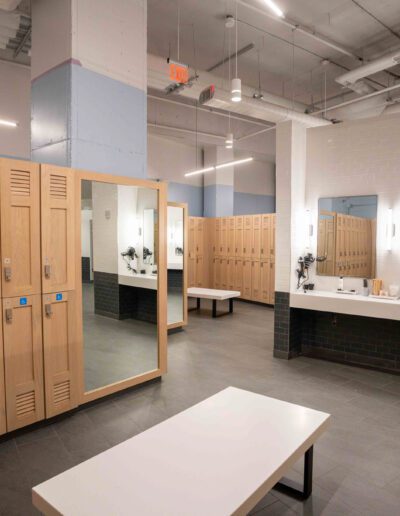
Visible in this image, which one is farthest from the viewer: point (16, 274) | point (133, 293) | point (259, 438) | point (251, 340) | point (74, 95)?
point (251, 340)

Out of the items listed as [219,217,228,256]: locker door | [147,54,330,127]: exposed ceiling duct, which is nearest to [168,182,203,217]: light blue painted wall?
[219,217,228,256]: locker door

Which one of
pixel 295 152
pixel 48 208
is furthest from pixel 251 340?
pixel 48 208

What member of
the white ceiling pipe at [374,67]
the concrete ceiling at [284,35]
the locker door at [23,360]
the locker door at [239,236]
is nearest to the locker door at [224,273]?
the locker door at [239,236]

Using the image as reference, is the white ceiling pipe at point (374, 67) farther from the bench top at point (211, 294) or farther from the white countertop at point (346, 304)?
the bench top at point (211, 294)

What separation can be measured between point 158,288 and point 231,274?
18.8 feet

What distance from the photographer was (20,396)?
303cm

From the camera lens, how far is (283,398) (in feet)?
12.6

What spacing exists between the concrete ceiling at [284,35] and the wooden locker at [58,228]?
386cm

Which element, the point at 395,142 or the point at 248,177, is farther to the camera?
the point at 248,177

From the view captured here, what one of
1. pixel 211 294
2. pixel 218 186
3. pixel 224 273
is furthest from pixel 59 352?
pixel 218 186

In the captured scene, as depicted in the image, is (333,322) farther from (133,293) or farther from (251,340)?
(133,293)

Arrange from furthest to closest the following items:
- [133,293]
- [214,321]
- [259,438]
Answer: [214,321] → [133,293] → [259,438]

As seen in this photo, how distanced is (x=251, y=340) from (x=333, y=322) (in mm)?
1470

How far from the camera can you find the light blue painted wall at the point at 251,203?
499 inches
